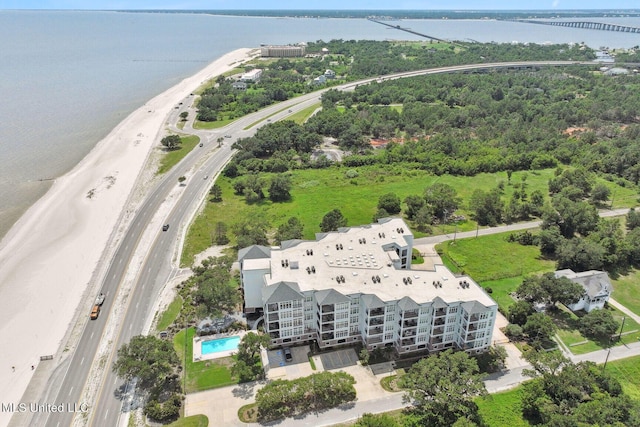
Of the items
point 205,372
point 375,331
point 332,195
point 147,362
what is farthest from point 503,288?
point 147,362

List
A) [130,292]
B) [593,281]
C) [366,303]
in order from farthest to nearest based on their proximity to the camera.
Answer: [130,292] → [593,281] → [366,303]

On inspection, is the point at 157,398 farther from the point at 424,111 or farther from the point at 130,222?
the point at 424,111

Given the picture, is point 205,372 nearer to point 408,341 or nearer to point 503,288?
point 408,341

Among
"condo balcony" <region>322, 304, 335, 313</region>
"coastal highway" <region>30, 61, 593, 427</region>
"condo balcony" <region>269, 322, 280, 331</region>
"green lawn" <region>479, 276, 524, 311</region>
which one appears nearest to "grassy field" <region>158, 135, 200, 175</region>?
"coastal highway" <region>30, 61, 593, 427</region>

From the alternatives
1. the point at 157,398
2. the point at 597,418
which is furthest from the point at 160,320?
the point at 597,418

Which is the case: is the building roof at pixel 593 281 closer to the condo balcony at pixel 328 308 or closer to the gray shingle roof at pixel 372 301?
the gray shingle roof at pixel 372 301

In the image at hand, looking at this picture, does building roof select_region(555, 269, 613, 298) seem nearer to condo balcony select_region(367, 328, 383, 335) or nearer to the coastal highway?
condo balcony select_region(367, 328, 383, 335)
